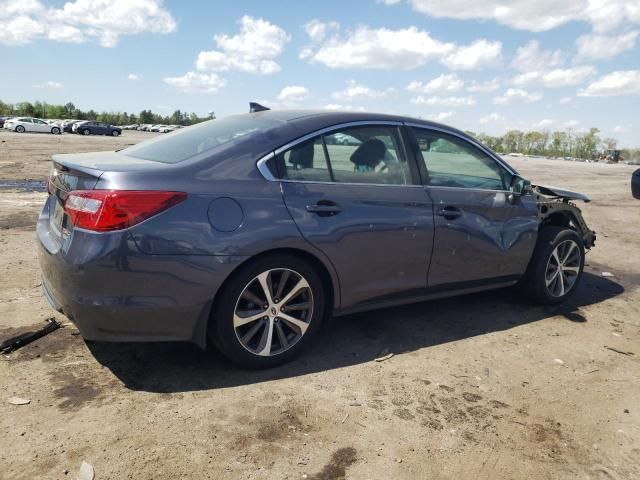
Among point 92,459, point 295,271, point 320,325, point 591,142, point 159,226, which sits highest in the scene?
point 591,142

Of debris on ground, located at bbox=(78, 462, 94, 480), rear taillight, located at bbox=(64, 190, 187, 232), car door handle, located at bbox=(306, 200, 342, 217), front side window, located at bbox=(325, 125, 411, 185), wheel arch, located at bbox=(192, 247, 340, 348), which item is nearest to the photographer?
debris on ground, located at bbox=(78, 462, 94, 480)

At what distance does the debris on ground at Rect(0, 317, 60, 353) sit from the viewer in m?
3.60

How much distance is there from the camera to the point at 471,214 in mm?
4277

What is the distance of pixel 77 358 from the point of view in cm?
354

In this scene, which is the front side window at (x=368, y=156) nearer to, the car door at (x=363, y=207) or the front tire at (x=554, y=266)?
the car door at (x=363, y=207)

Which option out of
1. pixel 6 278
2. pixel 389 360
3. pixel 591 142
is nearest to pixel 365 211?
pixel 389 360

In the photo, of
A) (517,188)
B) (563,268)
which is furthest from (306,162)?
(563,268)

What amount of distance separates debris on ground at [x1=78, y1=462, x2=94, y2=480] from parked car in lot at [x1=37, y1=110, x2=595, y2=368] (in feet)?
2.52

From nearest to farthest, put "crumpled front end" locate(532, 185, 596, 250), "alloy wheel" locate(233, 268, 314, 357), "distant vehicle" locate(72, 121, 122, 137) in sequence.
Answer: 1. "alloy wheel" locate(233, 268, 314, 357)
2. "crumpled front end" locate(532, 185, 596, 250)
3. "distant vehicle" locate(72, 121, 122, 137)

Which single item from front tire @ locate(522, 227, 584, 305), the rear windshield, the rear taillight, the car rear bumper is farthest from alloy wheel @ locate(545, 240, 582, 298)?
the rear taillight

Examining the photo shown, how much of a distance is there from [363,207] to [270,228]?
2.43ft

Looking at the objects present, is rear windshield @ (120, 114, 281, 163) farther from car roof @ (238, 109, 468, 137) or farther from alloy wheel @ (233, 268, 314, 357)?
alloy wheel @ (233, 268, 314, 357)

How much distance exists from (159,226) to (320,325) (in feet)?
4.45

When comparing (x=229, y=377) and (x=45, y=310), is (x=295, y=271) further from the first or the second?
(x=45, y=310)
